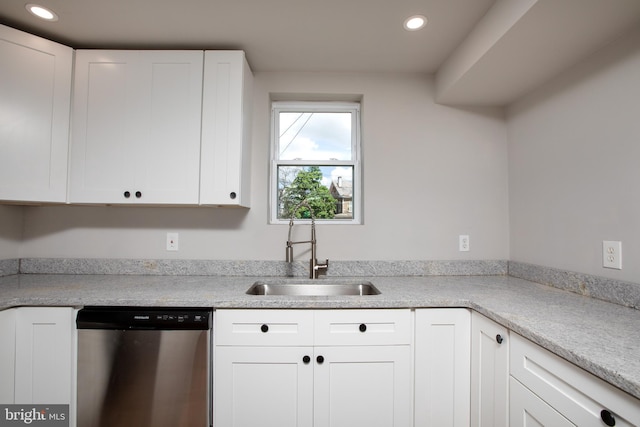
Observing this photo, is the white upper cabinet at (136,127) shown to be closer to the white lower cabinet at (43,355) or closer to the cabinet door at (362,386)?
the white lower cabinet at (43,355)

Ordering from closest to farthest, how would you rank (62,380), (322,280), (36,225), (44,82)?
(62,380), (44,82), (322,280), (36,225)

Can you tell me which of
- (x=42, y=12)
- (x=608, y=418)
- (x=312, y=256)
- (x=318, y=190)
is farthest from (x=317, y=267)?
(x=42, y=12)

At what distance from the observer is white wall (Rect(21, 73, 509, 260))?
186 centimetres

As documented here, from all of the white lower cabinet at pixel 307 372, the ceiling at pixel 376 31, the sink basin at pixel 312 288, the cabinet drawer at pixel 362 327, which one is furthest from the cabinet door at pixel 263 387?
the ceiling at pixel 376 31

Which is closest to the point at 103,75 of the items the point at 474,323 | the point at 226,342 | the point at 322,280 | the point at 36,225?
the point at 36,225

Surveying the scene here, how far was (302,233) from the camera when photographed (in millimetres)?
1911

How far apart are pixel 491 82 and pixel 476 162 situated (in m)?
0.51

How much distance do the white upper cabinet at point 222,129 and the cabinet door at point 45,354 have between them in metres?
0.83

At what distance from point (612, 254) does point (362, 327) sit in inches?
44.8

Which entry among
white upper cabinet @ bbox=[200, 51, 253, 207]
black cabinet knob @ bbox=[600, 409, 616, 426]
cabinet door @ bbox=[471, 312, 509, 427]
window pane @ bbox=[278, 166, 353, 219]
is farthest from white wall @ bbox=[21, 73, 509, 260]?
black cabinet knob @ bbox=[600, 409, 616, 426]

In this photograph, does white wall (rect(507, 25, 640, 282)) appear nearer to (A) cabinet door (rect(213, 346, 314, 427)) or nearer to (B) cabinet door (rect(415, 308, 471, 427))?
(B) cabinet door (rect(415, 308, 471, 427))

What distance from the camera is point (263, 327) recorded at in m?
1.27

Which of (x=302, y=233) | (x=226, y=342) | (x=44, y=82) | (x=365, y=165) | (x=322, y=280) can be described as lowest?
(x=226, y=342)

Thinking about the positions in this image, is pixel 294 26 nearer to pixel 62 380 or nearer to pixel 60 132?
pixel 60 132
